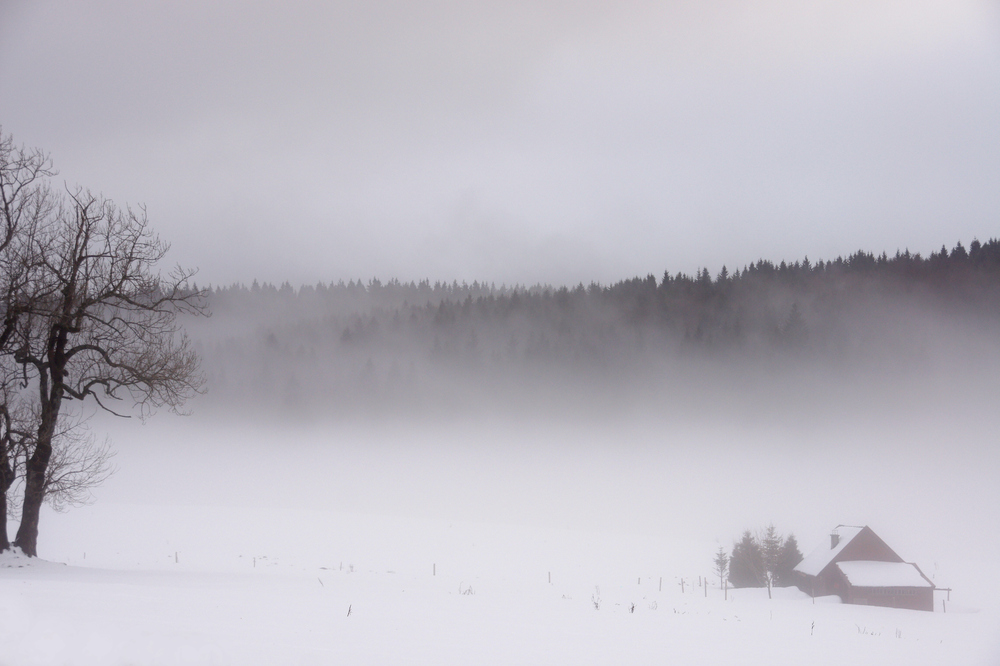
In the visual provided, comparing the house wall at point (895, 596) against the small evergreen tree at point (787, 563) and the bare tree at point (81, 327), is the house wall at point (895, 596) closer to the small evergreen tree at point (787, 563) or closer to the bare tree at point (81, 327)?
the small evergreen tree at point (787, 563)

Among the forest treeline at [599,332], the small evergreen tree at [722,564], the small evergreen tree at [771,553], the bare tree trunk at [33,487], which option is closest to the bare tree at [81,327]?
the bare tree trunk at [33,487]

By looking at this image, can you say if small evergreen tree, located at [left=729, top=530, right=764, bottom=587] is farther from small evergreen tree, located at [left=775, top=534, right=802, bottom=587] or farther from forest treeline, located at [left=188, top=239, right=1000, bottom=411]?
forest treeline, located at [left=188, top=239, right=1000, bottom=411]

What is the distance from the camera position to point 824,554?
38.8 meters

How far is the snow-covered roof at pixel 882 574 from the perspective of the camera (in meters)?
34.3

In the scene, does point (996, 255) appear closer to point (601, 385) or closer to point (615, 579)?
point (601, 385)

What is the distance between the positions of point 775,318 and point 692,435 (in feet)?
81.7

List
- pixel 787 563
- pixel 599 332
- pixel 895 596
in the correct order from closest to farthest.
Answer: pixel 895 596 → pixel 787 563 → pixel 599 332

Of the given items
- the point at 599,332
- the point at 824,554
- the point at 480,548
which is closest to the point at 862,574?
the point at 824,554

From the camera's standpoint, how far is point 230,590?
39.3ft

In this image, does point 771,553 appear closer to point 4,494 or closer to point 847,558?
point 847,558

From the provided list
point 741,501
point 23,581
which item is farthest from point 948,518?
point 23,581

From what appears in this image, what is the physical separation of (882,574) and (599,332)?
78962 millimetres

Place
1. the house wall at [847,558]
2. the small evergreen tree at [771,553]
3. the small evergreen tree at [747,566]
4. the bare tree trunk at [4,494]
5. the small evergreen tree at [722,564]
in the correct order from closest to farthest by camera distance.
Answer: the bare tree trunk at [4,494] < the house wall at [847,558] < the small evergreen tree at [722,564] < the small evergreen tree at [747,566] < the small evergreen tree at [771,553]

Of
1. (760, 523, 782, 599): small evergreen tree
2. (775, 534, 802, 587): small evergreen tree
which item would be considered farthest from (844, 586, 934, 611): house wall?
(760, 523, 782, 599): small evergreen tree
